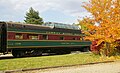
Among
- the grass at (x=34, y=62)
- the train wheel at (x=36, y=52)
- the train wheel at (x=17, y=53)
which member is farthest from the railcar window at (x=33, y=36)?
the grass at (x=34, y=62)

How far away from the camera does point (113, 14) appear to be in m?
25.2

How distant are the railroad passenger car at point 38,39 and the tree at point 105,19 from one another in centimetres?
699

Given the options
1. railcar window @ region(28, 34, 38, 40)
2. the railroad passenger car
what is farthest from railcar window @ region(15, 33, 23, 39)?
railcar window @ region(28, 34, 38, 40)

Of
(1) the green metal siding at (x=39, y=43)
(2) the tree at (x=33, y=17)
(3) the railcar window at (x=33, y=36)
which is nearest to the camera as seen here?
(1) the green metal siding at (x=39, y=43)

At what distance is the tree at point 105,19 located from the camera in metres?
24.9

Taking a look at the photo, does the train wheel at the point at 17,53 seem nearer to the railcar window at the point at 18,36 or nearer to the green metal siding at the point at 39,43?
the green metal siding at the point at 39,43

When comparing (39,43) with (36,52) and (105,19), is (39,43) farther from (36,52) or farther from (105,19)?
(105,19)

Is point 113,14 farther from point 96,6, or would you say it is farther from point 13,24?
point 13,24

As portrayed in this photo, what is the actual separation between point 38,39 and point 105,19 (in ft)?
29.5

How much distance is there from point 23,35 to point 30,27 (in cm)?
158

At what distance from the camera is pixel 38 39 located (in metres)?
30.7

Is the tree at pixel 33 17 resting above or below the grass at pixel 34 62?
above

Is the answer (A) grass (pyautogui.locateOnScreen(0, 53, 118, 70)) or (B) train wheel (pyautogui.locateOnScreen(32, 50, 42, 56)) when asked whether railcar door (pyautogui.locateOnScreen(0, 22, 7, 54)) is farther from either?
(B) train wheel (pyautogui.locateOnScreen(32, 50, 42, 56))

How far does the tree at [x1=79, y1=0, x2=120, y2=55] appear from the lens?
24859 millimetres
